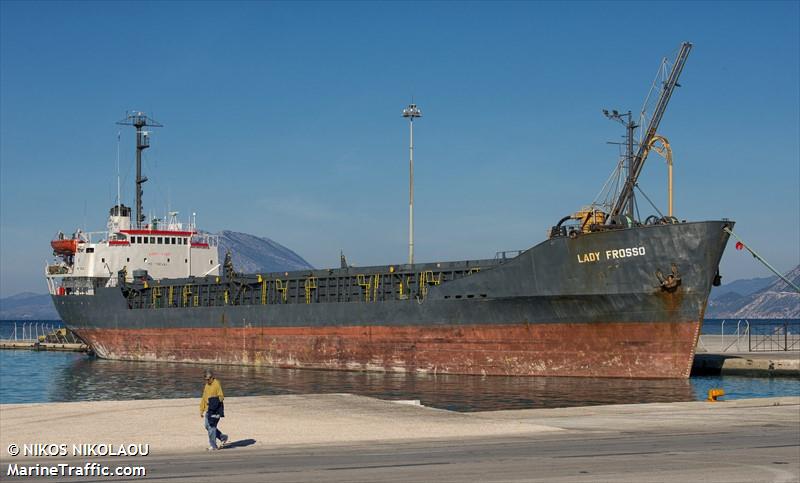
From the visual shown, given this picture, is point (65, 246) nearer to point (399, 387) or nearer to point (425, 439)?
point (399, 387)

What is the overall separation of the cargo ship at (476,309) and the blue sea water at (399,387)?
33.4 inches

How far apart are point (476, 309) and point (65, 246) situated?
3549cm

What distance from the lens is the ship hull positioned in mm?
34094

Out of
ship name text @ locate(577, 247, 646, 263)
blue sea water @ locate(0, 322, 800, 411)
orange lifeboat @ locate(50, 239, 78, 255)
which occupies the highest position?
orange lifeboat @ locate(50, 239, 78, 255)

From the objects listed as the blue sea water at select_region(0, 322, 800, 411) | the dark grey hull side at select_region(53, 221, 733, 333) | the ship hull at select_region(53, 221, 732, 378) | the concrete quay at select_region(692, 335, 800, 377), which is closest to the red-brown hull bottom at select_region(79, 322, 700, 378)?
the ship hull at select_region(53, 221, 732, 378)

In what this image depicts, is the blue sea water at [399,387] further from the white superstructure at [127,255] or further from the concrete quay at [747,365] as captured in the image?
the white superstructure at [127,255]

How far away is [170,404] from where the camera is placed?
81.4 feet

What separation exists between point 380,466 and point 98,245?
48832 mm

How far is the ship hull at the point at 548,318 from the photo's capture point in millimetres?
34094

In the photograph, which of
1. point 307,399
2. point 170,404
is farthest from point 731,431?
point 170,404

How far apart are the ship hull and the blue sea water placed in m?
0.73

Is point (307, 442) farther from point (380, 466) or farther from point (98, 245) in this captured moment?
point (98, 245)

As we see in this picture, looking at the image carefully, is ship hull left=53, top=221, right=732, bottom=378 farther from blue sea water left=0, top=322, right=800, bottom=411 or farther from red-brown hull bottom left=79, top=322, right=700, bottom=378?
blue sea water left=0, top=322, right=800, bottom=411

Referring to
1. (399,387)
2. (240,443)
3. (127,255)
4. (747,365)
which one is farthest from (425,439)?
(127,255)
